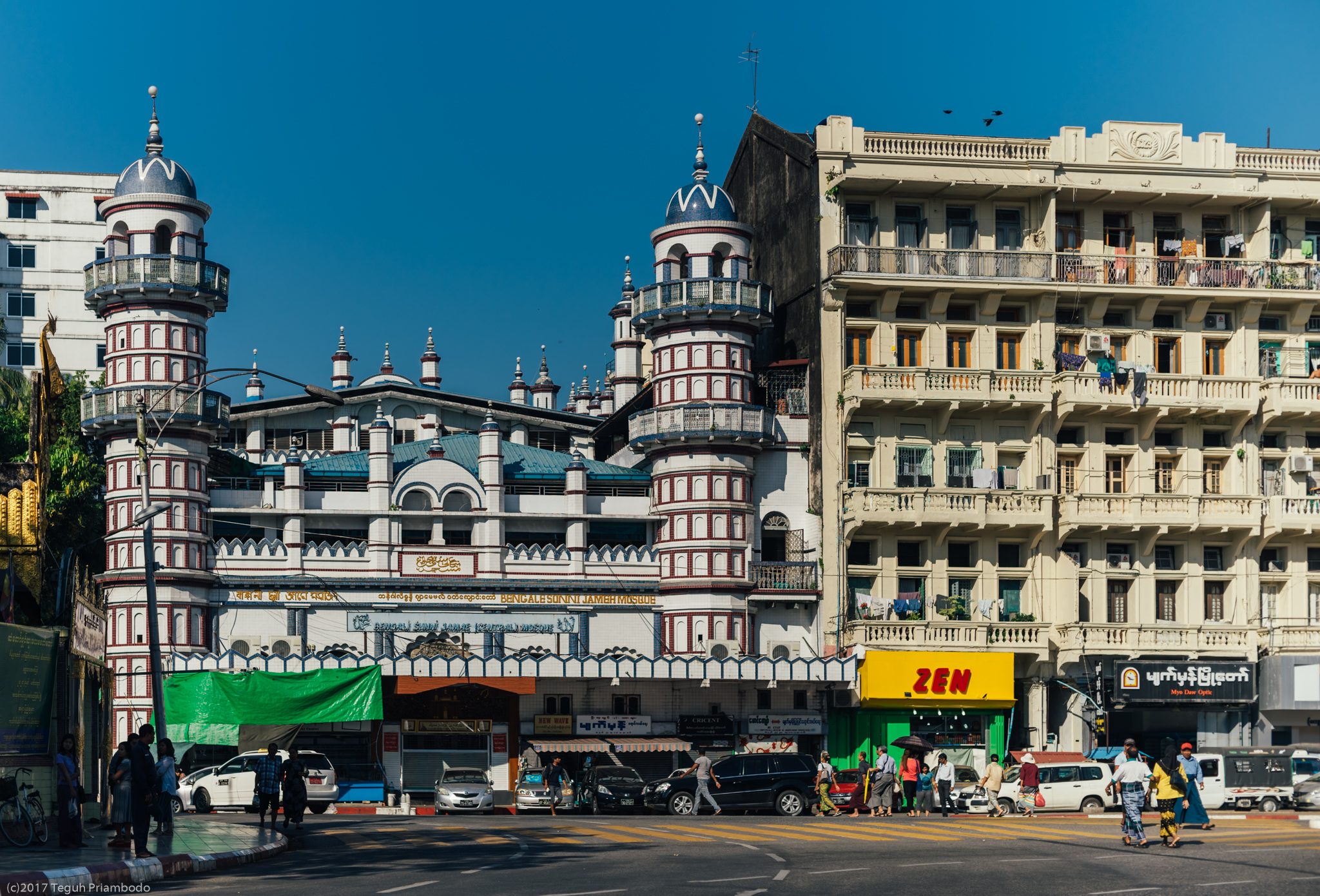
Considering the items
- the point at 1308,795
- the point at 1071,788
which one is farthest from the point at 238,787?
the point at 1308,795

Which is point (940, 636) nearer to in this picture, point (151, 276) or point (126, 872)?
point (151, 276)

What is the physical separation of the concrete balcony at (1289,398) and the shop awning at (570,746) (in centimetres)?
2571

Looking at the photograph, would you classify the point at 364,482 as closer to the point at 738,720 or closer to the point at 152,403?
the point at 152,403

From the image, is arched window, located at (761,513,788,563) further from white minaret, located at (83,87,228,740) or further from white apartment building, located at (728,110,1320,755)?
white minaret, located at (83,87,228,740)

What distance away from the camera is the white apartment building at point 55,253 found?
10125 centimetres

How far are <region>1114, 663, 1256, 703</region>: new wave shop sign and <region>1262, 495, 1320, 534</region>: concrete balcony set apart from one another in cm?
494

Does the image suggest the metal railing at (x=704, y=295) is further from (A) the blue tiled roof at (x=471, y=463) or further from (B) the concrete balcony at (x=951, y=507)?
(B) the concrete balcony at (x=951, y=507)

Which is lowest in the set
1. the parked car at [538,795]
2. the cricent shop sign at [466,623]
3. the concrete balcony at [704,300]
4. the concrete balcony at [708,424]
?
the parked car at [538,795]

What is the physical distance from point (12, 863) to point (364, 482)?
37967mm

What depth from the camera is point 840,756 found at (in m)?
60.5

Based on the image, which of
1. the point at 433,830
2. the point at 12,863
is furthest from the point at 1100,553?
the point at 12,863

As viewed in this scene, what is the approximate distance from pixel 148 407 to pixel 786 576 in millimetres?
22194

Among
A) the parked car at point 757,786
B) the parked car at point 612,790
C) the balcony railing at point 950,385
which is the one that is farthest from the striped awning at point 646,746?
the balcony railing at point 950,385

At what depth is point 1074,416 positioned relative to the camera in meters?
62.3
